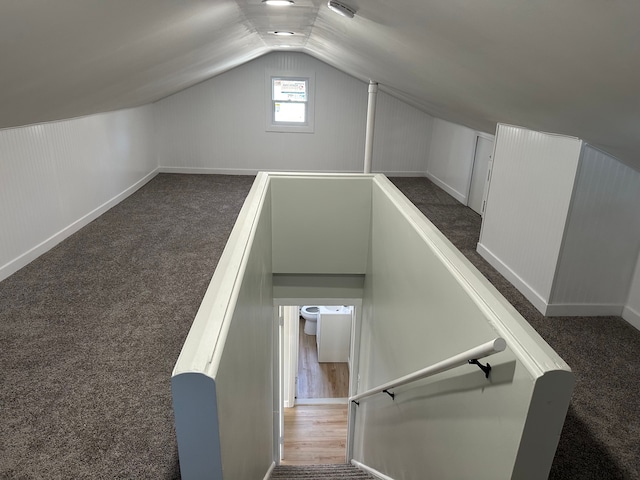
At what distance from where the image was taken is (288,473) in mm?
4262

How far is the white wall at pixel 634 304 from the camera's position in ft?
12.7

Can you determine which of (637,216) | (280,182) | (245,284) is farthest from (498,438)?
(280,182)

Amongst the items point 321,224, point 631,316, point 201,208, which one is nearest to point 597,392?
point 631,316

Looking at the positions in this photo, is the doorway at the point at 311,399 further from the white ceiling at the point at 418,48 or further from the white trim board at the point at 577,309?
the white ceiling at the point at 418,48

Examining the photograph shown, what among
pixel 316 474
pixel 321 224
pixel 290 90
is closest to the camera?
pixel 316 474

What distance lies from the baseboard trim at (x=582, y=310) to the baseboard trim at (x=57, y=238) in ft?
15.5

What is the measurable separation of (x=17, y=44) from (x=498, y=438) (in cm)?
226

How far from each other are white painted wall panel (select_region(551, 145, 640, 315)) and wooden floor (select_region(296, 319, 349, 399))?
4951 millimetres

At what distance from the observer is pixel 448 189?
7840 mm

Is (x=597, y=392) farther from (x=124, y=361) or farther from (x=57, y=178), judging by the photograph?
(x=57, y=178)

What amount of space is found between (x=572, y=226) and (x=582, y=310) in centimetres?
80

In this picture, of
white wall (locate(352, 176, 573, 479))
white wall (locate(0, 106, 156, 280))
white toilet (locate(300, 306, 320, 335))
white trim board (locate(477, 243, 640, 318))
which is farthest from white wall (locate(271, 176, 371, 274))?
white toilet (locate(300, 306, 320, 335))

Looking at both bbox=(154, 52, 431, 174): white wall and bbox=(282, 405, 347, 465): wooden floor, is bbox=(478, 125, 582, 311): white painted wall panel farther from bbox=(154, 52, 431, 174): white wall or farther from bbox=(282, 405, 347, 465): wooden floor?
bbox=(154, 52, 431, 174): white wall

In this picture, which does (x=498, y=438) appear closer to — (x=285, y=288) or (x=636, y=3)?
(x=636, y=3)
